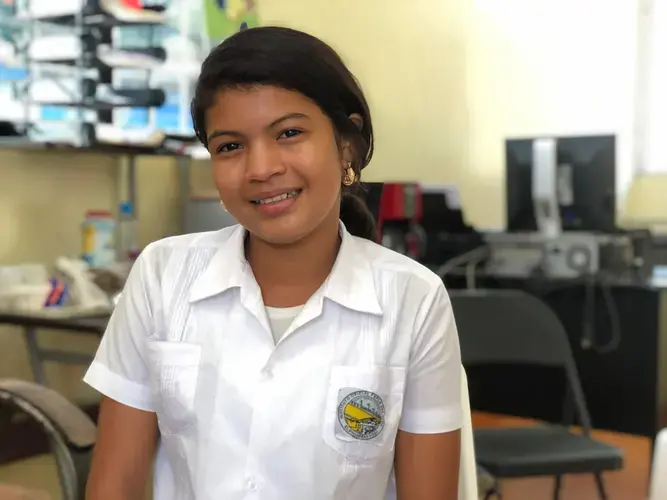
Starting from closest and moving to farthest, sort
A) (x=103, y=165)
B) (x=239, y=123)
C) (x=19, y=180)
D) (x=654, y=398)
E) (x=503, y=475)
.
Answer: (x=239, y=123) → (x=503, y=475) → (x=19, y=180) → (x=103, y=165) → (x=654, y=398)

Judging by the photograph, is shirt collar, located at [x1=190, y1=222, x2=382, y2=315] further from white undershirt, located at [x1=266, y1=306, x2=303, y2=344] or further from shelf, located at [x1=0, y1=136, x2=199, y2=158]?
shelf, located at [x1=0, y1=136, x2=199, y2=158]

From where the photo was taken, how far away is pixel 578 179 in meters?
3.18

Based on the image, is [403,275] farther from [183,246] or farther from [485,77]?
[485,77]

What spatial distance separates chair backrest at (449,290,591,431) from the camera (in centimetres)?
200

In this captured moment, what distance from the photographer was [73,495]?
951 millimetres

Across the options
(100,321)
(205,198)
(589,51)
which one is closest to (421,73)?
(589,51)

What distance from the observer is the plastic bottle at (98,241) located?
214 centimetres

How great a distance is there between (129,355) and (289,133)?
0.32m

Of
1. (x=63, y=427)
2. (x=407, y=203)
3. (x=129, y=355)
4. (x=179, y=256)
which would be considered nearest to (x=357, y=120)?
(x=179, y=256)

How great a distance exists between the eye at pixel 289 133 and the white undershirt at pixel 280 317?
8.3 inches

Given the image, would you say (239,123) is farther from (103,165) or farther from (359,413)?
(103,165)

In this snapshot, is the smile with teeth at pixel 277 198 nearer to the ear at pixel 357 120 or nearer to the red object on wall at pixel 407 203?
the ear at pixel 357 120

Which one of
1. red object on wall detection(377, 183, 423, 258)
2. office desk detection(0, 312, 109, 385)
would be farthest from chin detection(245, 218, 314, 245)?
red object on wall detection(377, 183, 423, 258)

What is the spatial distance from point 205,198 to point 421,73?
198 cm
